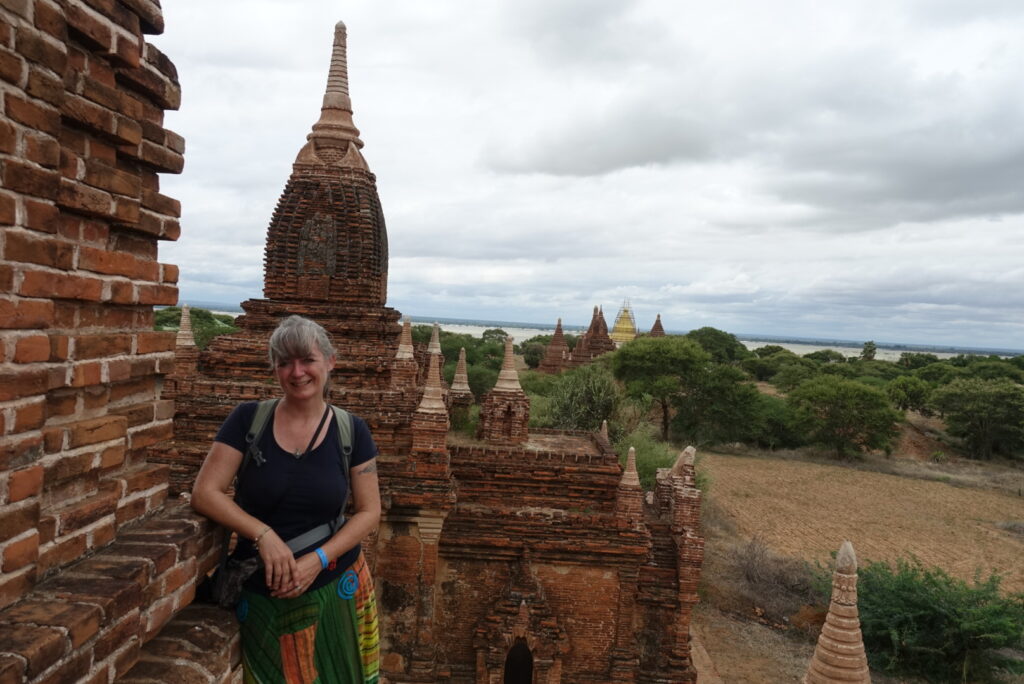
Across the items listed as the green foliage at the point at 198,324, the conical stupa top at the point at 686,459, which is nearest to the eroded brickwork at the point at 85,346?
the conical stupa top at the point at 686,459

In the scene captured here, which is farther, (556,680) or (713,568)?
(713,568)

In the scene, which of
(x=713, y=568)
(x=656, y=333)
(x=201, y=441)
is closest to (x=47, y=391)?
(x=201, y=441)

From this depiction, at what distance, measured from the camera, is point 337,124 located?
1138 centimetres

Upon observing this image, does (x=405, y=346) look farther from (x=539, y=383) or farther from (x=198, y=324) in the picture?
(x=198, y=324)

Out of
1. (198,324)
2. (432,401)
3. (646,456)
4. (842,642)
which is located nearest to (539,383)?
(646,456)

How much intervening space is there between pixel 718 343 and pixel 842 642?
275 ft

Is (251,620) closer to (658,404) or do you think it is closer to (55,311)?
(55,311)

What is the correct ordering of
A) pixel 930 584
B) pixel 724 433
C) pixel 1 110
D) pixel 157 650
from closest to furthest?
1. pixel 1 110
2. pixel 157 650
3. pixel 930 584
4. pixel 724 433

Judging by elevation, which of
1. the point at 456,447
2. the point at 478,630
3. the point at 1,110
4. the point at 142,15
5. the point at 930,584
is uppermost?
the point at 142,15

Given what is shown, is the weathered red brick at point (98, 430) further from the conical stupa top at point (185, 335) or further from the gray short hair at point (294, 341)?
the conical stupa top at point (185, 335)

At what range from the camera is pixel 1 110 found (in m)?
2.01

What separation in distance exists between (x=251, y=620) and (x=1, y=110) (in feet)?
7.39

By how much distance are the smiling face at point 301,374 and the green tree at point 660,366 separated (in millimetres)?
35874

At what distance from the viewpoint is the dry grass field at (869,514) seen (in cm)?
2317
